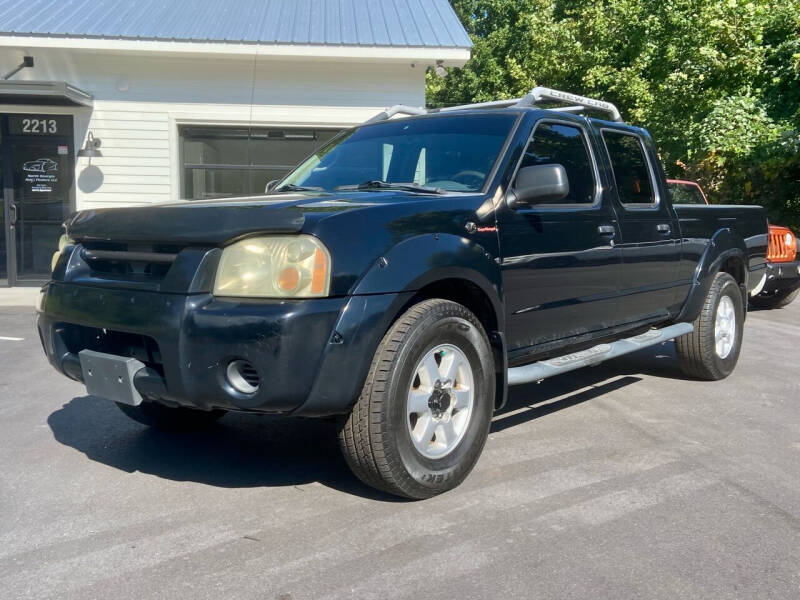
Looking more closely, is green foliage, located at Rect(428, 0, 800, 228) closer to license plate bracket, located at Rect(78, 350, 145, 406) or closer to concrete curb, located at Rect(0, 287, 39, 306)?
concrete curb, located at Rect(0, 287, 39, 306)

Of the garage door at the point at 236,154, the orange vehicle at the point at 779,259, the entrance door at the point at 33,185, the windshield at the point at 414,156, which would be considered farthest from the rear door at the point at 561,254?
the entrance door at the point at 33,185

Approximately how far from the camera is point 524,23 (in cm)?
2612

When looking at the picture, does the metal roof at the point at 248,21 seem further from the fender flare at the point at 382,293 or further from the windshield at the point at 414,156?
the fender flare at the point at 382,293

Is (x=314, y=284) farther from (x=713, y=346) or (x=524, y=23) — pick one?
(x=524, y=23)

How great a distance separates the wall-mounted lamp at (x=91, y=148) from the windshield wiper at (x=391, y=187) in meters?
9.66

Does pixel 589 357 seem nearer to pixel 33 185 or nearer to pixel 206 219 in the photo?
pixel 206 219

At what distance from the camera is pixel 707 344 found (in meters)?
5.89

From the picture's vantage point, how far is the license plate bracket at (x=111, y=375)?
130 inches

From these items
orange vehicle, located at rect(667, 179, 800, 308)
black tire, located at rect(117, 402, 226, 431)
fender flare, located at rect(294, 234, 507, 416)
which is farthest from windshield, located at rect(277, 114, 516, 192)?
orange vehicle, located at rect(667, 179, 800, 308)

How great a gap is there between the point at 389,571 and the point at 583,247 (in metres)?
2.35

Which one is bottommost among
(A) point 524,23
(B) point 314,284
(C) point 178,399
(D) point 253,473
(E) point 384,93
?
(D) point 253,473

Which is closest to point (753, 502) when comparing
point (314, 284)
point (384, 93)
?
point (314, 284)

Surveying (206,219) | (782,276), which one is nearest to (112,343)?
(206,219)

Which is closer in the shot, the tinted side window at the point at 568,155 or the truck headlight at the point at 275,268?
the truck headlight at the point at 275,268
